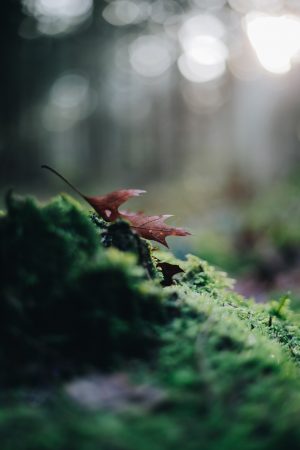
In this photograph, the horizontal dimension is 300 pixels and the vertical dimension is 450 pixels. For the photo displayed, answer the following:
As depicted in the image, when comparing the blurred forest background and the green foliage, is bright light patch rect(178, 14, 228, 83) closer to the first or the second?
the blurred forest background

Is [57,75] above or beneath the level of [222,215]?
above

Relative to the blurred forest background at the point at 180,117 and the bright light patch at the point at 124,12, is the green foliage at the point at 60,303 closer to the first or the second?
the blurred forest background at the point at 180,117

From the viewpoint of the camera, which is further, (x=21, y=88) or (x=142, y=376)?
(x=21, y=88)

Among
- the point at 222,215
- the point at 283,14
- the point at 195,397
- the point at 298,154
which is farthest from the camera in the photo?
the point at 298,154

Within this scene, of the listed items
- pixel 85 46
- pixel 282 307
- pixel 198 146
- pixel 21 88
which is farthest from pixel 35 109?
pixel 282 307

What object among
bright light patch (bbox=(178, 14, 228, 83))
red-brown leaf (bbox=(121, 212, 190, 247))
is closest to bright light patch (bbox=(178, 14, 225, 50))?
bright light patch (bbox=(178, 14, 228, 83))

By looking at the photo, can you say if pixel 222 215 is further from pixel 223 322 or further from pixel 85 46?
pixel 85 46

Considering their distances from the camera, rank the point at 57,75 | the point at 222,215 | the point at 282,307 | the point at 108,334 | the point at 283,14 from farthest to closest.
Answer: the point at 57,75
the point at 283,14
the point at 222,215
the point at 282,307
the point at 108,334
